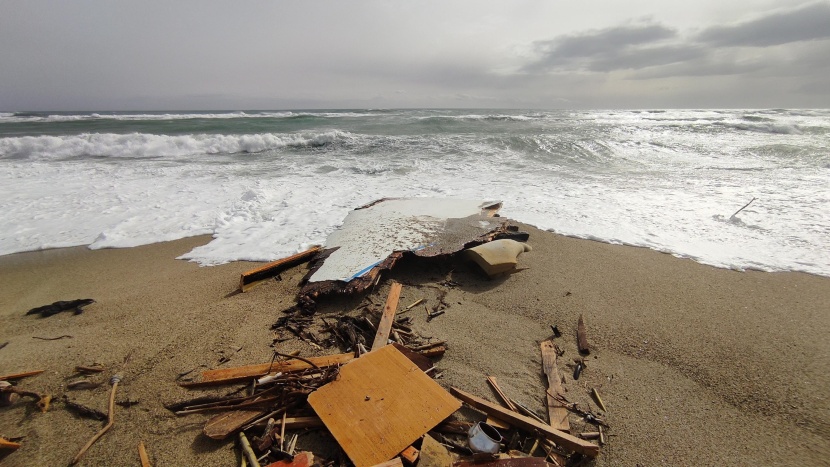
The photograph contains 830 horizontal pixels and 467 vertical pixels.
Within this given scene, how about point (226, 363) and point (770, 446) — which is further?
point (226, 363)

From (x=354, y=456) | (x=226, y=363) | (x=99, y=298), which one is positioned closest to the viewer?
(x=354, y=456)

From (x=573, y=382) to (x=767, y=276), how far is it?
138 inches

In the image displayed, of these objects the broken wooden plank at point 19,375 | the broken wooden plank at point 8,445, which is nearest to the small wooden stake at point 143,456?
the broken wooden plank at point 8,445

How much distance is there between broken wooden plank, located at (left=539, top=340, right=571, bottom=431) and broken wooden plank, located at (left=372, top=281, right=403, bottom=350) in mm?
1338

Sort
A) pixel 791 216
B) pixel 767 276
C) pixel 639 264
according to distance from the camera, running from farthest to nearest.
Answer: pixel 791 216 < pixel 639 264 < pixel 767 276

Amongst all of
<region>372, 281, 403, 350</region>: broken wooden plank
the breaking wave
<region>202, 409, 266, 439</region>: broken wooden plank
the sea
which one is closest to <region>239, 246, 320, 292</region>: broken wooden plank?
the sea

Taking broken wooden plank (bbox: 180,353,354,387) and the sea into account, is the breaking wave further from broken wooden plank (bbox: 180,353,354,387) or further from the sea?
broken wooden plank (bbox: 180,353,354,387)

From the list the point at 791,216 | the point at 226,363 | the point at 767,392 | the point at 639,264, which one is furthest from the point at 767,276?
the point at 226,363

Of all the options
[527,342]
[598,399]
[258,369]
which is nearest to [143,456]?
[258,369]

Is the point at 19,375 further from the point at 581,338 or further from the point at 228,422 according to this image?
the point at 581,338

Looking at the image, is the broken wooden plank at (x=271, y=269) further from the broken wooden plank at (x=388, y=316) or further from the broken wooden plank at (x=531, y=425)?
the broken wooden plank at (x=531, y=425)

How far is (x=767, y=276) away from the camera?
4.30 meters

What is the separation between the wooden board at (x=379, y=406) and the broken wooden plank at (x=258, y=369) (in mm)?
267

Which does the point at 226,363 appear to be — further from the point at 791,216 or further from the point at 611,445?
the point at 791,216
